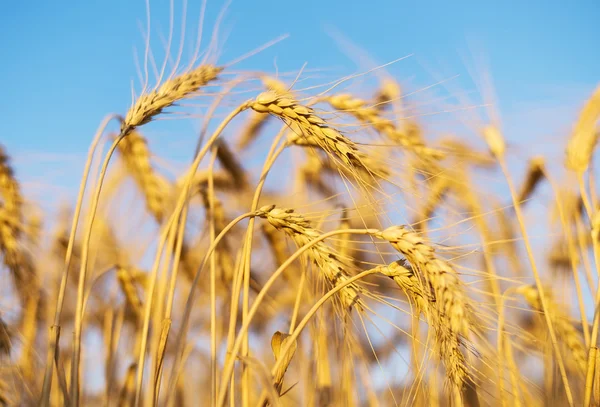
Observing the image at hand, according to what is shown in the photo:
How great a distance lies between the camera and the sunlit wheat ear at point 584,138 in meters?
2.79

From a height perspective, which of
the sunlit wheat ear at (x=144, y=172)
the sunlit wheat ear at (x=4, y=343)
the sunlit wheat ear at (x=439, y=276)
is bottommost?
the sunlit wheat ear at (x=4, y=343)

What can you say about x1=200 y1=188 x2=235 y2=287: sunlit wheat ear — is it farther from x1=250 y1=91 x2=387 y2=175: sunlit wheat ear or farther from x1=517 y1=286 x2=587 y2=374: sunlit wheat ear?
x1=517 y1=286 x2=587 y2=374: sunlit wheat ear

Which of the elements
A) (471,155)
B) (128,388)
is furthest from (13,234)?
(471,155)

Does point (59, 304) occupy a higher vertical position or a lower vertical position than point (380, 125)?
lower

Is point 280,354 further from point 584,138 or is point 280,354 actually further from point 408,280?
point 584,138

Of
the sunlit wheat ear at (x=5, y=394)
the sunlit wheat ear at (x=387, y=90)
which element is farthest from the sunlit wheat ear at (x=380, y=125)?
the sunlit wheat ear at (x=5, y=394)

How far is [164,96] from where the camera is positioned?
188cm

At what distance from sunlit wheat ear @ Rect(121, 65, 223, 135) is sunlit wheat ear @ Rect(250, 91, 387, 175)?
28 centimetres

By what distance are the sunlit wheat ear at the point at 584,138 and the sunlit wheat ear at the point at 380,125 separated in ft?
2.98

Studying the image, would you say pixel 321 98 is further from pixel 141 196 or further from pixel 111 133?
pixel 141 196

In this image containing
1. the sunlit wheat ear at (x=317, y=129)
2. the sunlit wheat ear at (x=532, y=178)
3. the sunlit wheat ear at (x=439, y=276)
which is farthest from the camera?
the sunlit wheat ear at (x=532, y=178)

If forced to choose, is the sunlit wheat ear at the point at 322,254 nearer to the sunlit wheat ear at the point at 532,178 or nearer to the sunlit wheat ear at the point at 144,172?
the sunlit wheat ear at the point at 144,172

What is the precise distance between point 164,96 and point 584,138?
2.20 meters

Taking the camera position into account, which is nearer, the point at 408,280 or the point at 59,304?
the point at 408,280
